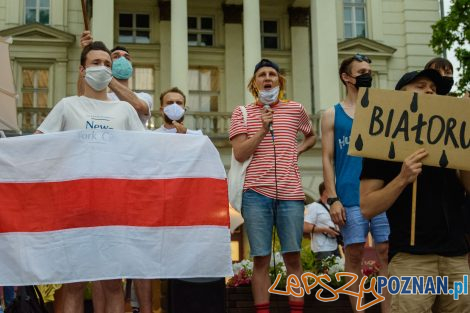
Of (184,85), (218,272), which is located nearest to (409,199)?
(218,272)

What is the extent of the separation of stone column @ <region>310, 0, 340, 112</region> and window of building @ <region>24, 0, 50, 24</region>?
948cm

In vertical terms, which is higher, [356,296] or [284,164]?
[284,164]

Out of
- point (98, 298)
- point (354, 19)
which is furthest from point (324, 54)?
point (98, 298)

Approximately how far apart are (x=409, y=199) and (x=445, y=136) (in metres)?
0.39

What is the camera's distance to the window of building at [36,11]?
975 inches

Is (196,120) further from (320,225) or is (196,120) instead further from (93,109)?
(93,109)

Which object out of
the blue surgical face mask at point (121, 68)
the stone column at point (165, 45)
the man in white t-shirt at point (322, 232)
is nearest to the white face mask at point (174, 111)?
the blue surgical face mask at point (121, 68)

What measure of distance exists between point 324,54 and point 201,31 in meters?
5.21

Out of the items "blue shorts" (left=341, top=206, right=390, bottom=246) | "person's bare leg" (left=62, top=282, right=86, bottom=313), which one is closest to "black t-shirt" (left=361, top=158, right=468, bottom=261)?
"blue shorts" (left=341, top=206, right=390, bottom=246)

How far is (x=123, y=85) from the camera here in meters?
5.95

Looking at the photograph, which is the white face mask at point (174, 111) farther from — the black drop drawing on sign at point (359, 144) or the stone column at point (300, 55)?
the stone column at point (300, 55)

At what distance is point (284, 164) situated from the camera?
5.72 meters

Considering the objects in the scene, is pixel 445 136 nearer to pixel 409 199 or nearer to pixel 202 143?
pixel 409 199

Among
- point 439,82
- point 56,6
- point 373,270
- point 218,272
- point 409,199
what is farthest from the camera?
point 56,6
